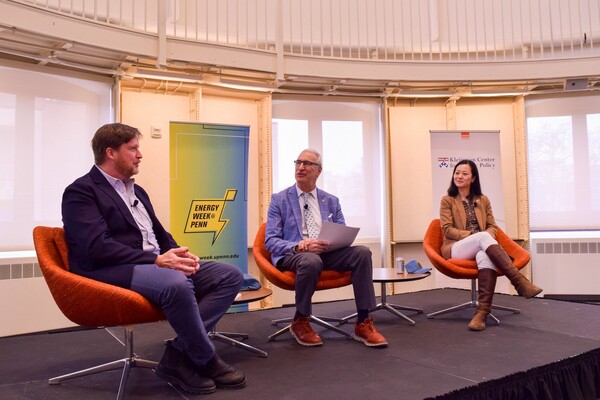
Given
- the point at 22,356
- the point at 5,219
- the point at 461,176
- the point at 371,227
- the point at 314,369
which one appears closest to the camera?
the point at 314,369

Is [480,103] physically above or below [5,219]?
above

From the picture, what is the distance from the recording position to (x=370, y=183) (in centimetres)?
630

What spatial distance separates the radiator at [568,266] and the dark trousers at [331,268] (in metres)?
3.86

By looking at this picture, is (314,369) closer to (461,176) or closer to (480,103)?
(461,176)

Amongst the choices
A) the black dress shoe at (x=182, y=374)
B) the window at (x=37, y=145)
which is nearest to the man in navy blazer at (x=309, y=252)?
the black dress shoe at (x=182, y=374)

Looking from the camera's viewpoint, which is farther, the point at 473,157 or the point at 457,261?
the point at 473,157

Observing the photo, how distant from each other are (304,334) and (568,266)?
14.2ft

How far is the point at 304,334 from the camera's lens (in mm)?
3088

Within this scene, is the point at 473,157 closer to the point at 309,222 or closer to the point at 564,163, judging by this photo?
the point at 564,163

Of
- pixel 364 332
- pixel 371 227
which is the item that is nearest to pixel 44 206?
pixel 364 332

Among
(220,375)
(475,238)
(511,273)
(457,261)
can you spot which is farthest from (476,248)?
(220,375)

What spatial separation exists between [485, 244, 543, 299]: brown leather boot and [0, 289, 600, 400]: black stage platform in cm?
29

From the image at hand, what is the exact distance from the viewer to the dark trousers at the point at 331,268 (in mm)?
3018

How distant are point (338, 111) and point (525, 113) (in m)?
2.31
